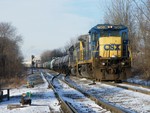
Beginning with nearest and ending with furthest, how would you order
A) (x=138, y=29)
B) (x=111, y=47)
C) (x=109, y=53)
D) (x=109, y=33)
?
1. (x=109, y=53)
2. (x=111, y=47)
3. (x=109, y=33)
4. (x=138, y=29)

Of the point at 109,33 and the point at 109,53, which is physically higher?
the point at 109,33

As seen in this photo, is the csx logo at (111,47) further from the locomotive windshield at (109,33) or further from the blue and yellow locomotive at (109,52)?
the locomotive windshield at (109,33)

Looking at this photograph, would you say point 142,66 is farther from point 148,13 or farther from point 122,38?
point 122,38

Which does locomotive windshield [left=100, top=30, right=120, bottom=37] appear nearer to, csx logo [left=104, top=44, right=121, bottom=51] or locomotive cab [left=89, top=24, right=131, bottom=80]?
locomotive cab [left=89, top=24, right=131, bottom=80]

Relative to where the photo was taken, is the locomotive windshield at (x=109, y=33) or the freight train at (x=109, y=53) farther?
the locomotive windshield at (x=109, y=33)

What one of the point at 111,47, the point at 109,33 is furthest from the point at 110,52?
the point at 109,33

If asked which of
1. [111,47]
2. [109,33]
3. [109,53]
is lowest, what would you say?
[109,53]

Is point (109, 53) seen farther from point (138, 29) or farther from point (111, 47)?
point (138, 29)

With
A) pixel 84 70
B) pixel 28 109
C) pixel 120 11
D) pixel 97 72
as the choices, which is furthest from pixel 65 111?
pixel 120 11

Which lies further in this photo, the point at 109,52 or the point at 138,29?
the point at 138,29

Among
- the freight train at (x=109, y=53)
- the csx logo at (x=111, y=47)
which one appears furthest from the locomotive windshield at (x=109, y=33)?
the csx logo at (x=111, y=47)

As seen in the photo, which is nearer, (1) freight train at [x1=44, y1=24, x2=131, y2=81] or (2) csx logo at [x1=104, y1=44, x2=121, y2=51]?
(1) freight train at [x1=44, y1=24, x2=131, y2=81]

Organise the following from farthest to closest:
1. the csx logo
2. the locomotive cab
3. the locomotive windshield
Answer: the locomotive windshield < the csx logo < the locomotive cab

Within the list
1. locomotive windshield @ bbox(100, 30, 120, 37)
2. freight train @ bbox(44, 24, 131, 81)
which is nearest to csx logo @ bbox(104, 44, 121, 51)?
freight train @ bbox(44, 24, 131, 81)
